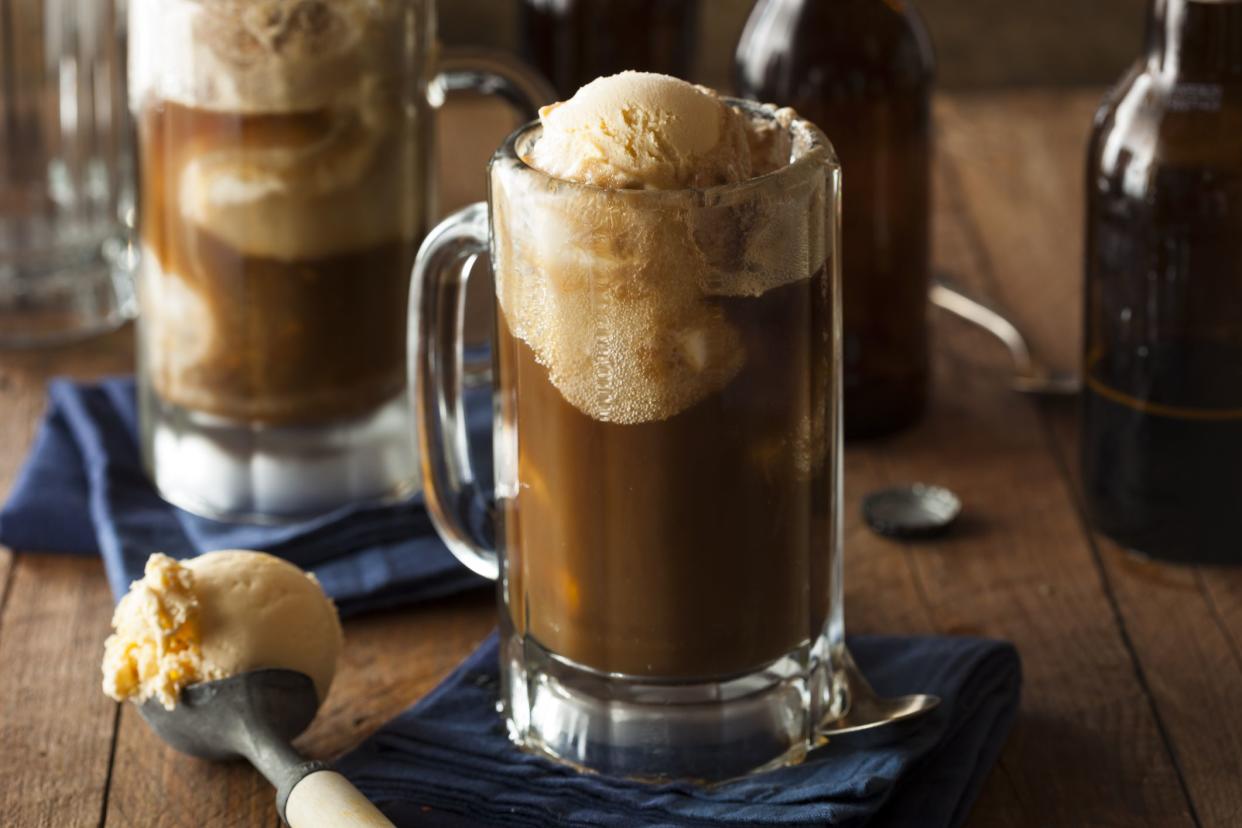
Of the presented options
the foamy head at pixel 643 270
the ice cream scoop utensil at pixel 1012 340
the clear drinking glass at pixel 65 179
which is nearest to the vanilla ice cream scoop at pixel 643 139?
the foamy head at pixel 643 270

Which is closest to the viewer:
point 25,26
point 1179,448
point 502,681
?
point 502,681

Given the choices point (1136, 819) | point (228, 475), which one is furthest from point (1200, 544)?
point (228, 475)

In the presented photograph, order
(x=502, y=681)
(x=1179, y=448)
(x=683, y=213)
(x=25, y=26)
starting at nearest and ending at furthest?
(x=683, y=213) → (x=502, y=681) → (x=1179, y=448) → (x=25, y=26)

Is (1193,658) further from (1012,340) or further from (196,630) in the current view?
(196,630)

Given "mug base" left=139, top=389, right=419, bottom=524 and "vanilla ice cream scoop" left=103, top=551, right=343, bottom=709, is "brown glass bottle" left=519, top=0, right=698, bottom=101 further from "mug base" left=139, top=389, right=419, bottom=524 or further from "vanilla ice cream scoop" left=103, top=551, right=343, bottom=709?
"vanilla ice cream scoop" left=103, top=551, right=343, bottom=709

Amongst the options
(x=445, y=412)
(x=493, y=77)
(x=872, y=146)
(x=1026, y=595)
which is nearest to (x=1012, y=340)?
(x=872, y=146)

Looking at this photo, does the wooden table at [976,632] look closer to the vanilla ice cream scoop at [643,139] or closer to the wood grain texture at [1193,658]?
the wood grain texture at [1193,658]

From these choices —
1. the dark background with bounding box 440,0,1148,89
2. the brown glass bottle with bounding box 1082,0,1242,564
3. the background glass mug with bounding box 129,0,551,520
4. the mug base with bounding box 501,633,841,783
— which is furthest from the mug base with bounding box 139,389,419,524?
the dark background with bounding box 440,0,1148,89

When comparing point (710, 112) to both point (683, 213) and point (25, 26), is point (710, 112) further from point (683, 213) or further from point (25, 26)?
point (25, 26)
